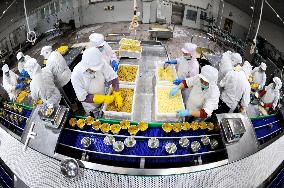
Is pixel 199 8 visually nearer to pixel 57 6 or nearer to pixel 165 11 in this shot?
pixel 165 11

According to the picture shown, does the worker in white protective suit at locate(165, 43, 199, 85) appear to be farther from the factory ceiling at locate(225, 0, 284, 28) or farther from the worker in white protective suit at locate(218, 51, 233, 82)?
the factory ceiling at locate(225, 0, 284, 28)

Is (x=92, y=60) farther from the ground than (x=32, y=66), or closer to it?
farther from the ground

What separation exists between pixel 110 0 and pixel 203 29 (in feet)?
13.0

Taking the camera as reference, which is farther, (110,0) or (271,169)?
(110,0)

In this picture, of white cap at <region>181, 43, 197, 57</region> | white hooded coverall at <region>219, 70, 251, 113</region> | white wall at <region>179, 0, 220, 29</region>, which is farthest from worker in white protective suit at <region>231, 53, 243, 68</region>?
white wall at <region>179, 0, 220, 29</region>

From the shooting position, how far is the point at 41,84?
13.7 feet

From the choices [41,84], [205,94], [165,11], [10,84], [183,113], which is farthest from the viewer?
[165,11]

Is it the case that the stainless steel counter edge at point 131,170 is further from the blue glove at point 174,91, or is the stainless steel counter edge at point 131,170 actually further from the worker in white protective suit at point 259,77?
the worker in white protective suit at point 259,77

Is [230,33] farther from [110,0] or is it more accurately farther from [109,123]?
[109,123]

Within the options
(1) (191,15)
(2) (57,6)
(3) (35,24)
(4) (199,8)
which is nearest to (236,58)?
(4) (199,8)

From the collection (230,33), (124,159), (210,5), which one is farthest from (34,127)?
(210,5)

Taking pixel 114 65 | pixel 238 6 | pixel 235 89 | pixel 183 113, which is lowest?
pixel 183 113

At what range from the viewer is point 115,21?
10.9m

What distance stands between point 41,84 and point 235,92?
10.5 ft
